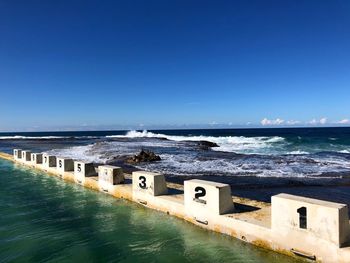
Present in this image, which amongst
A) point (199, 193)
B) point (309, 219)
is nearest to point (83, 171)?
point (199, 193)

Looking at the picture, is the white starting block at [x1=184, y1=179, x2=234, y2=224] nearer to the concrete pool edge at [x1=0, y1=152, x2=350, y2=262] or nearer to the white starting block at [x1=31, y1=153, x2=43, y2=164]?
the concrete pool edge at [x1=0, y1=152, x2=350, y2=262]

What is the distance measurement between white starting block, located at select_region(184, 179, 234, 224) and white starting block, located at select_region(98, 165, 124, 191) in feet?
12.4

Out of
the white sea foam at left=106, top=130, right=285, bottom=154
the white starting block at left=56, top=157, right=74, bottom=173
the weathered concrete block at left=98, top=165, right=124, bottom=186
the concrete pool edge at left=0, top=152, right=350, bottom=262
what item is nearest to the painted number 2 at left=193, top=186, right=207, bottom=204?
the concrete pool edge at left=0, top=152, right=350, bottom=262

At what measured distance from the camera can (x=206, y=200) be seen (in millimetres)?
7402

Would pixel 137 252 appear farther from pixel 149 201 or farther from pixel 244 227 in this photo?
pixel 149 201

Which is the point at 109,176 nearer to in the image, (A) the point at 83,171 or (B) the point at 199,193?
(A) the point at 83,171

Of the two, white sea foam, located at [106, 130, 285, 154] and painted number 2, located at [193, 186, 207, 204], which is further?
white sea foam, located at [106, 130, 285, 154]

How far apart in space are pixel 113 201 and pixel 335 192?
300 inches

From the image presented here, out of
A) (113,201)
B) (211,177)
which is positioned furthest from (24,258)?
(211,177)

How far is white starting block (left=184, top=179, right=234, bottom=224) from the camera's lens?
7.16m

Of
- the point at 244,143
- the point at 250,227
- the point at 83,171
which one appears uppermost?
the point at 83,171

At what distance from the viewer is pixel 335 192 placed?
37.4ft

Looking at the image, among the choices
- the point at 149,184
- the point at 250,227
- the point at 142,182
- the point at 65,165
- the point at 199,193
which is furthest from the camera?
the point at 65,165

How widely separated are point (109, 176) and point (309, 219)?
709cm
